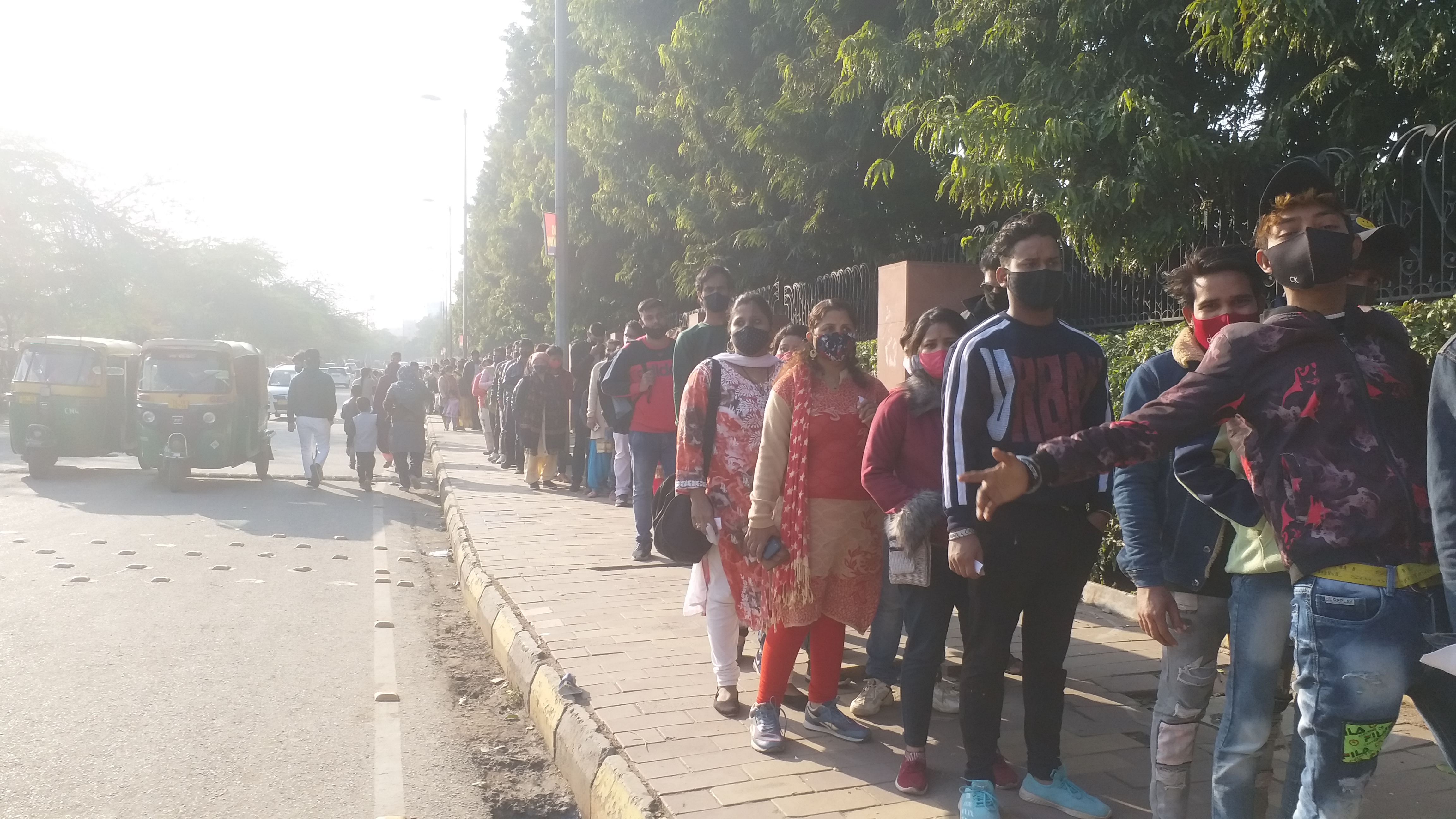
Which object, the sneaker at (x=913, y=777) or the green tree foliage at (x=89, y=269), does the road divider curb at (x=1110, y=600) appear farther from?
the green tree foliage at (x=89, y=269)

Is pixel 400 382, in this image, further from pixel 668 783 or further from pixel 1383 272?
pixel 1383 272

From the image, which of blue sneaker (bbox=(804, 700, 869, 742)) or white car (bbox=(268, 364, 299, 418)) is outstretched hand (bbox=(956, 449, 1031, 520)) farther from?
white car (bbox=(268, 364, 299, 418))

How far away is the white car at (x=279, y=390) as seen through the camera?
108 feet

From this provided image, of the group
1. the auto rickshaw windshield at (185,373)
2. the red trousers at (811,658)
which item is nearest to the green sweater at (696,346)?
the red trousers at (811,658)

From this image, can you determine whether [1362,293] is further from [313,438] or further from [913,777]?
[313,438]

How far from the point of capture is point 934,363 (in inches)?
161

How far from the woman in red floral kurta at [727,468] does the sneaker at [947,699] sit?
0.83 m

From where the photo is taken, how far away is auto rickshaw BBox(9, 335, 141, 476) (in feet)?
47.6

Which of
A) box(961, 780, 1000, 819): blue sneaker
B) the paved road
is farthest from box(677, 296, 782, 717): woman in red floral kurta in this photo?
box(961, 780, 1000, 819): blue sneaker

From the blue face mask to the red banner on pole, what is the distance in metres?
11.4

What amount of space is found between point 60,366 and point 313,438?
3.49 m

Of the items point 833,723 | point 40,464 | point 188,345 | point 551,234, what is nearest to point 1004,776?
point 833,723

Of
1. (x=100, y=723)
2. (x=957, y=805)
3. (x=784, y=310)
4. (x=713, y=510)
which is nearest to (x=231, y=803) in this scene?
(x=100, y=723)

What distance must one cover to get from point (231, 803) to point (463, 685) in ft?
6.02
